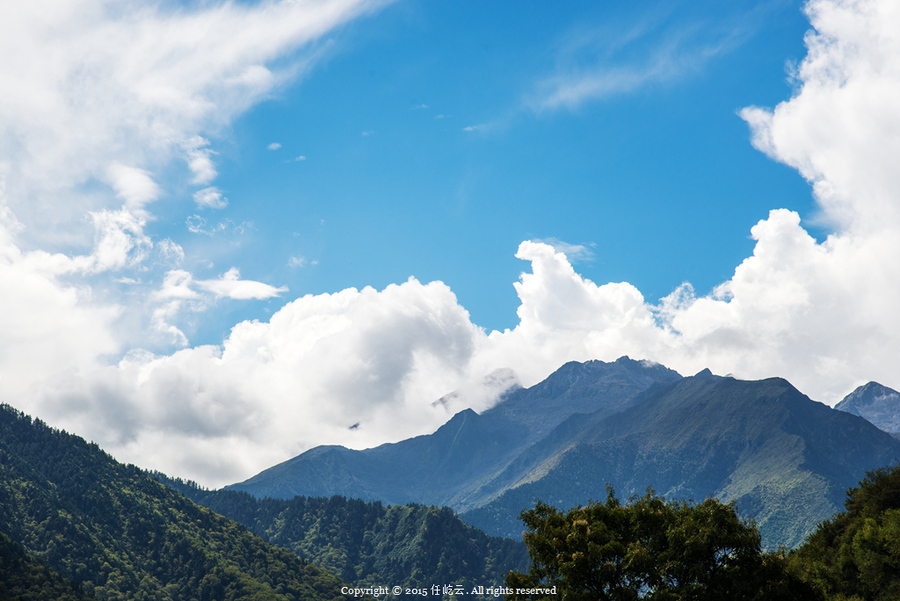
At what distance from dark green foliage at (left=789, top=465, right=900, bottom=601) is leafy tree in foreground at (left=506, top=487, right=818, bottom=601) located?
18.4m

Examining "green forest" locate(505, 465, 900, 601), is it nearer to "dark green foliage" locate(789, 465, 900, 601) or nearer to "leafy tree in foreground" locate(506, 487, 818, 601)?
"leafy tree in foreground" locate(506, 487, 818, 601)

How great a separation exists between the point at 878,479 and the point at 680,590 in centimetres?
7576

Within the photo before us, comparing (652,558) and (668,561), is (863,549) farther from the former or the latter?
(652,558)

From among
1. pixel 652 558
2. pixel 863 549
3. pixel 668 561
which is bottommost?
pixel 863 549

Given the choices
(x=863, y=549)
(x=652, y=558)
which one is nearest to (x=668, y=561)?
(x=652, y=558)

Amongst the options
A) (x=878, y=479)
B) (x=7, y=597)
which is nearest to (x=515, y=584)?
(x=878, y=479)

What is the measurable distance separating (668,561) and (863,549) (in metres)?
50.7

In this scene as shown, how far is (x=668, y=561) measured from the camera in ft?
177

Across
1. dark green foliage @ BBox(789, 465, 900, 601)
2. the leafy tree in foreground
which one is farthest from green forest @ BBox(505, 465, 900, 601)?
dark green foliage @ BBox(789, 465, 900, 601)

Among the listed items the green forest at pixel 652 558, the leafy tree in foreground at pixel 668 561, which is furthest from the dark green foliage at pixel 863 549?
the leafy tree in foreground at pixel 668 561

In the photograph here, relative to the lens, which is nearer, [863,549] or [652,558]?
[652,558]

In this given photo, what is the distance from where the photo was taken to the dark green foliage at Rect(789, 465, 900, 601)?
276 feet

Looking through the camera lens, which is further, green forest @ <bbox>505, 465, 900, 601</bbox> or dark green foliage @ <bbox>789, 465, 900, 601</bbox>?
dark green foliage @ <bbox>789, 465, 900, 601</bbox>

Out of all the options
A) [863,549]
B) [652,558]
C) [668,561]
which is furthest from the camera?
[863,549]
